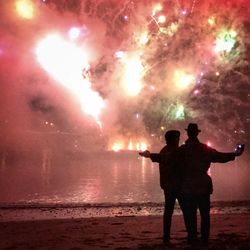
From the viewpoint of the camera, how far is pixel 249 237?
25.5ft

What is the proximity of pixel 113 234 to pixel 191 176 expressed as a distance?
8.09ft

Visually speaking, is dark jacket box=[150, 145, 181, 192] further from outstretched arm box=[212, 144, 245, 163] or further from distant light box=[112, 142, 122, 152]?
distant light box=[112, 142, 122, 152]

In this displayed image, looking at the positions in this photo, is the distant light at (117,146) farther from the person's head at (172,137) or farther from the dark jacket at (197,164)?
the dark jacket at (197,164)

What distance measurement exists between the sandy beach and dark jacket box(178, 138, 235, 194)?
93cm

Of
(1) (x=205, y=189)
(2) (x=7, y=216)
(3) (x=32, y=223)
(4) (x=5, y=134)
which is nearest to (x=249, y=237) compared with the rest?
(1) (x=205, y=189)

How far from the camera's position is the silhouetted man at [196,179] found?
22.5 feet

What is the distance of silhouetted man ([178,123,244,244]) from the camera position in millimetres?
6863

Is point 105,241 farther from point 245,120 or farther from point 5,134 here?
point 5,134

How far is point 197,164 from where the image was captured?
6.93 m

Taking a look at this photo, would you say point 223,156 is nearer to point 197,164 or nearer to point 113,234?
point 197,164

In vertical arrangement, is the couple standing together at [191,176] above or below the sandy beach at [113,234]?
above

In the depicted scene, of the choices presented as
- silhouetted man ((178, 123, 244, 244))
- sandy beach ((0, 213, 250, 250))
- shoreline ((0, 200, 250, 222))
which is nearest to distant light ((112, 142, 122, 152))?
shoreline ((0, 200, 250, 222))

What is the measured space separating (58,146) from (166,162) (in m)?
117

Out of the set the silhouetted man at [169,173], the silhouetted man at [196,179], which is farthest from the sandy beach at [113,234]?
the silhouetted man at [169,173]
